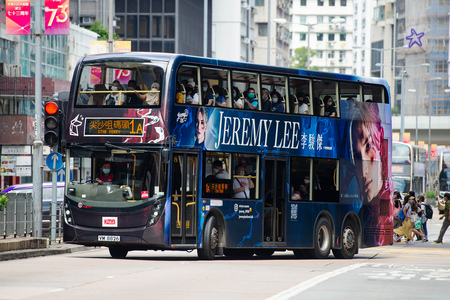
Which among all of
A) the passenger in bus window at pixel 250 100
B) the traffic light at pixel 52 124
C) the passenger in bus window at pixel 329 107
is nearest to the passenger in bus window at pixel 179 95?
the passenger in bus window at pixel 250 100

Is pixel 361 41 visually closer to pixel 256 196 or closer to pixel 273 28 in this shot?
pixel 273 28

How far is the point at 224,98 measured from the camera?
67.1ft

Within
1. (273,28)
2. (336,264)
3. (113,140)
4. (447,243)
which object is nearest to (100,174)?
(113,140)

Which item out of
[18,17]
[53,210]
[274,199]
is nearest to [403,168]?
[53,210]

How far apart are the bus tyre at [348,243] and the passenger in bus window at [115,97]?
658 cm

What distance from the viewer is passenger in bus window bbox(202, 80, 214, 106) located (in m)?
20.0

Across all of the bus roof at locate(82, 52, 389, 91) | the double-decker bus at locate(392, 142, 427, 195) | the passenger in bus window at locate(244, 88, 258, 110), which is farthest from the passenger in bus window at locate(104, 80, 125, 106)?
the double-decker bus at locate(392, 142, 427, 195)

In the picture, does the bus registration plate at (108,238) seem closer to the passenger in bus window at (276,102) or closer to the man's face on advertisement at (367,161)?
the passenger in bus window at (276,102)

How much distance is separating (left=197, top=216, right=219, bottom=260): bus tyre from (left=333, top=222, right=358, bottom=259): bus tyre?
13.4 feet

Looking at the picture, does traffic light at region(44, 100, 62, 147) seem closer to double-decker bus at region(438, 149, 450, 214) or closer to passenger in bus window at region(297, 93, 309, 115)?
passenger in bus window at region(297, 93, 309, 115)

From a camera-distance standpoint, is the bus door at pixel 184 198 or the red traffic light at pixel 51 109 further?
the red traffic light at pixel 51 109

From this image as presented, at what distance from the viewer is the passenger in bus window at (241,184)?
67.5 ft

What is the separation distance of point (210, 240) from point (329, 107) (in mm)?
4565

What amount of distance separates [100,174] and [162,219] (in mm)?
1424
